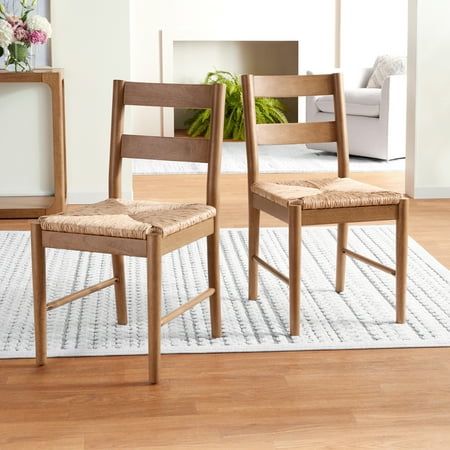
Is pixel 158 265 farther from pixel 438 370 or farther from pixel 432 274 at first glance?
pixel 432 274

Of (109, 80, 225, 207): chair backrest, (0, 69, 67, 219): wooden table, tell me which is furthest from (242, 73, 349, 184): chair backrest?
(0, 69, 67, 219): wooden table

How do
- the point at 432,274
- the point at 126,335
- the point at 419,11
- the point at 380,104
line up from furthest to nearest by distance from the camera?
the point at 380,104 → the point at 419,11 → the point at 432,274 → the point at 126,335

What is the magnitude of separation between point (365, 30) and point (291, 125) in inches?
211

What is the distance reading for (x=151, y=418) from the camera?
8.50 feet

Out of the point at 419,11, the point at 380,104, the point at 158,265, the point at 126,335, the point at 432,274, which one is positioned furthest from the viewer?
the point at 380,104

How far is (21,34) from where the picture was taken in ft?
16.4

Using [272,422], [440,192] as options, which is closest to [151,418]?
[272,422]

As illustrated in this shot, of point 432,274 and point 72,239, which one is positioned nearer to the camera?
point 72,239

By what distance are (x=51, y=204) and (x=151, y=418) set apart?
9.02 ft

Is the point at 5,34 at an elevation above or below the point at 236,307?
above

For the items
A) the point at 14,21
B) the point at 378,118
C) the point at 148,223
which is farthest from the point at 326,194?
the point at 378,118

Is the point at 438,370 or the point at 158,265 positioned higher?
the point at 158,265

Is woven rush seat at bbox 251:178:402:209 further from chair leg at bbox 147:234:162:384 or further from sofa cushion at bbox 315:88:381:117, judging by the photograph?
sofa cushion at bbox 315:88:381:117

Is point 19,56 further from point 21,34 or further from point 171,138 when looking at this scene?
point 171,138
